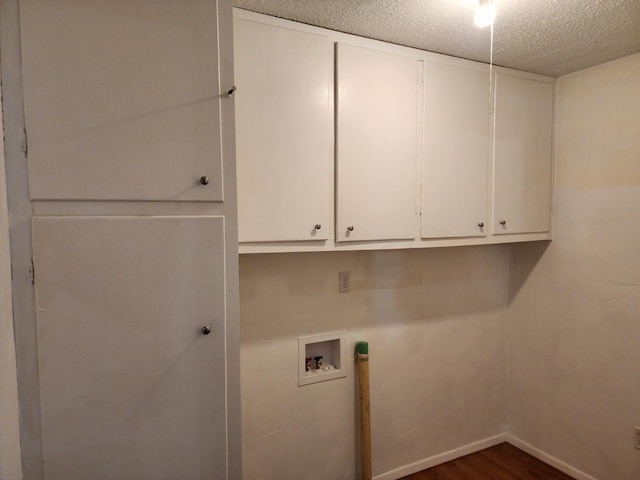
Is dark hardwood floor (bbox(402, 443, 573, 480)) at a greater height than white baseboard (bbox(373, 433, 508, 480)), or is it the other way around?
white baseboard (bbox(373, 433, 508, 480))

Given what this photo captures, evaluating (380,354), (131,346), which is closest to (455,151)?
(380,354)

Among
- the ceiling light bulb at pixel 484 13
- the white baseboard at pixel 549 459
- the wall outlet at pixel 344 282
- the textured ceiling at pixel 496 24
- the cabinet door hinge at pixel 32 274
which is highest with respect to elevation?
the textured ceiling at pixel 496 24

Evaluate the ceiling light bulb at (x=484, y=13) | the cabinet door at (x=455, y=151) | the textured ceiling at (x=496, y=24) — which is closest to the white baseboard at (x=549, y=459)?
the cabinet door at (x=455, y=151)

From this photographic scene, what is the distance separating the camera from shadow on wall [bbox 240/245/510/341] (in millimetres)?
1738

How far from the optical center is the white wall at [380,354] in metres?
1.75

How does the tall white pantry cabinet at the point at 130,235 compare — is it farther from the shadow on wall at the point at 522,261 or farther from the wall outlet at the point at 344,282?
the shadow on wall at the point at 522,261

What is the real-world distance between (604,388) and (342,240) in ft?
5.52

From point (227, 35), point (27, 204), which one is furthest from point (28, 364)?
point (227, 35)

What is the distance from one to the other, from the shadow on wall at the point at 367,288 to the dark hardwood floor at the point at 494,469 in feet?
2.92

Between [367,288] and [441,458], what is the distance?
1183 mm

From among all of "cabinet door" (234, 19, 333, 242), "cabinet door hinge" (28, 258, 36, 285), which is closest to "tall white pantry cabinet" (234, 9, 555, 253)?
"cabinet door" (234, 19, 333, 242)

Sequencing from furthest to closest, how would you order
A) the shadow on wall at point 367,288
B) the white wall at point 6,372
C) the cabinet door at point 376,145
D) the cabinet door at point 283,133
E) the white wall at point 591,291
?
the white wall at point 591,291 → the shadow on wall at point 367,288 → the cabinet door at point 376,145 → the cabinet door at point 283,133 → the white wall at point 6,372

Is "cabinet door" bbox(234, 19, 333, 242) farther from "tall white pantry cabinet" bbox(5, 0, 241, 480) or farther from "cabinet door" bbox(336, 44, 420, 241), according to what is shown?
"tall white pantry cabinet" bbox(5, 0, 241, 480)

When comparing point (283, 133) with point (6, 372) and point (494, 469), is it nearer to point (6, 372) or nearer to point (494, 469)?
point (6, 372)
